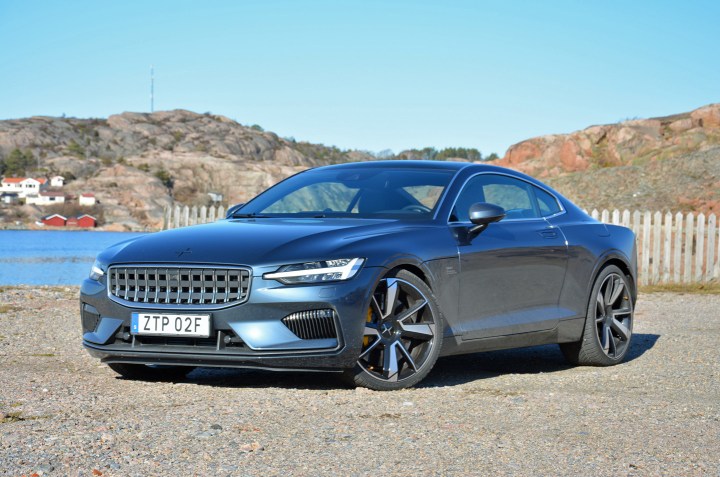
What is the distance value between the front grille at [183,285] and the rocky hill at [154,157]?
9430 centimetres

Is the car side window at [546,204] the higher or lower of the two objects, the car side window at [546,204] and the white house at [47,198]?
the higher

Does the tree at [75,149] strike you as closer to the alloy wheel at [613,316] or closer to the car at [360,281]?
the alloy wheel at [613,316]

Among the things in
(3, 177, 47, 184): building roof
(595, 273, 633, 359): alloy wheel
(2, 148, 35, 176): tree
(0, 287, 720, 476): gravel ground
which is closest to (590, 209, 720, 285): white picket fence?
(595, 273, 633, 359): alloy wheel

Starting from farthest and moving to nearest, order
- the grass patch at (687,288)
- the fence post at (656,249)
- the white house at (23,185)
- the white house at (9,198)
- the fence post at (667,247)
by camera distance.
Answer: the white house at (23,185) < the white house at (9,198) < the fence post at (656,249) < the fence post at (667,247) < the grass patch at (687,288)

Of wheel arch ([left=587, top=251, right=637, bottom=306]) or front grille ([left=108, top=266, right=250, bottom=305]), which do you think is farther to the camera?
wheel arch ([left=587, top=251, right=637, bottom=306])

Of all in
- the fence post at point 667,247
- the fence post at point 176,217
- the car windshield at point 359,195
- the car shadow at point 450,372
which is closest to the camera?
the car shadow at point 450,372

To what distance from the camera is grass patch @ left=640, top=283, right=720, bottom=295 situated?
60.4 ft

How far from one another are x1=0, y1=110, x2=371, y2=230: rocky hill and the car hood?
94041 millimetres

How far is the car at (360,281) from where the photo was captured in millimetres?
5980

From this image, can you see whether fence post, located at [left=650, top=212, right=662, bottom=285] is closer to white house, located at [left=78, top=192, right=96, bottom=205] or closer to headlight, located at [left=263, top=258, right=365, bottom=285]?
headlight, located at [left=263, top=258, right=365, bottom=285]

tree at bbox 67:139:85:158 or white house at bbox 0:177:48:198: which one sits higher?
tree at bbox 67:139:85:158

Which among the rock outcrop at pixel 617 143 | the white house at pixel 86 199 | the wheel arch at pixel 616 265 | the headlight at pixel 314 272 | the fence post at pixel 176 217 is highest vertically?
the rock outcrop at pixel 617 143

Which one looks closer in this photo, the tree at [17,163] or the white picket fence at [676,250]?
the white picket fence at [676,250]

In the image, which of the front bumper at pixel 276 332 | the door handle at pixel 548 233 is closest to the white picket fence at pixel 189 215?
the door handle at pixel 548 233
